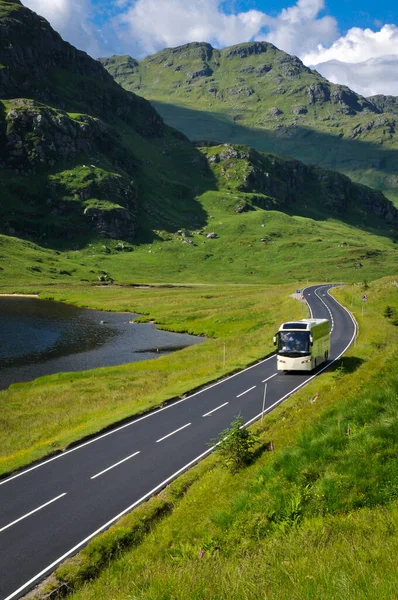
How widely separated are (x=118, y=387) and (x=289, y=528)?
41685mm

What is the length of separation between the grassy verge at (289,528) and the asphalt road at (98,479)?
1463 millimetres

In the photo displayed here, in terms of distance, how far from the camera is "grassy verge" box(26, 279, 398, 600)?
7695mm

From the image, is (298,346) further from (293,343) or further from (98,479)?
(98,479)

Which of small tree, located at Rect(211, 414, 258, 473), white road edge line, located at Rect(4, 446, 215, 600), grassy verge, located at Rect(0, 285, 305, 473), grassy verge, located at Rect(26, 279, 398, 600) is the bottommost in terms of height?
grassy verge, located at Rect(0, 285, 305, 473)

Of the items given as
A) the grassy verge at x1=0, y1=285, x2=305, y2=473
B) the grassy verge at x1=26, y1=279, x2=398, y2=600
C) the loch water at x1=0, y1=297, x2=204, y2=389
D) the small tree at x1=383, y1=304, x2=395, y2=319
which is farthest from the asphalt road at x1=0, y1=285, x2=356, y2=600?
the small tree at x1=383, y1=304, x2=395, y2=319

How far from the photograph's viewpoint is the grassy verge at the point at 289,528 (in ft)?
25.2

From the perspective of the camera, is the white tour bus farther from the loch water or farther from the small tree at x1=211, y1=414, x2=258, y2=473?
the loch water

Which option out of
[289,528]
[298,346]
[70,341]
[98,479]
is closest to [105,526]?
[98,479]

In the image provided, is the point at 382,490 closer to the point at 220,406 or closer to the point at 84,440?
the point at 84,440

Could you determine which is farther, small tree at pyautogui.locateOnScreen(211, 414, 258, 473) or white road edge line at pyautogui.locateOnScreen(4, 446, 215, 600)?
small tree at pyautogui.locateOnScreen(211, 414, 258, 473)

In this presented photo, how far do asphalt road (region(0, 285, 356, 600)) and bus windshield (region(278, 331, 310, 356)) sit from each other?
4.09 m

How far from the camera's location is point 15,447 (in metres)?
33.7

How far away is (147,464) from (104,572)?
9.75m

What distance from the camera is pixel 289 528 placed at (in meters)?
12.1
